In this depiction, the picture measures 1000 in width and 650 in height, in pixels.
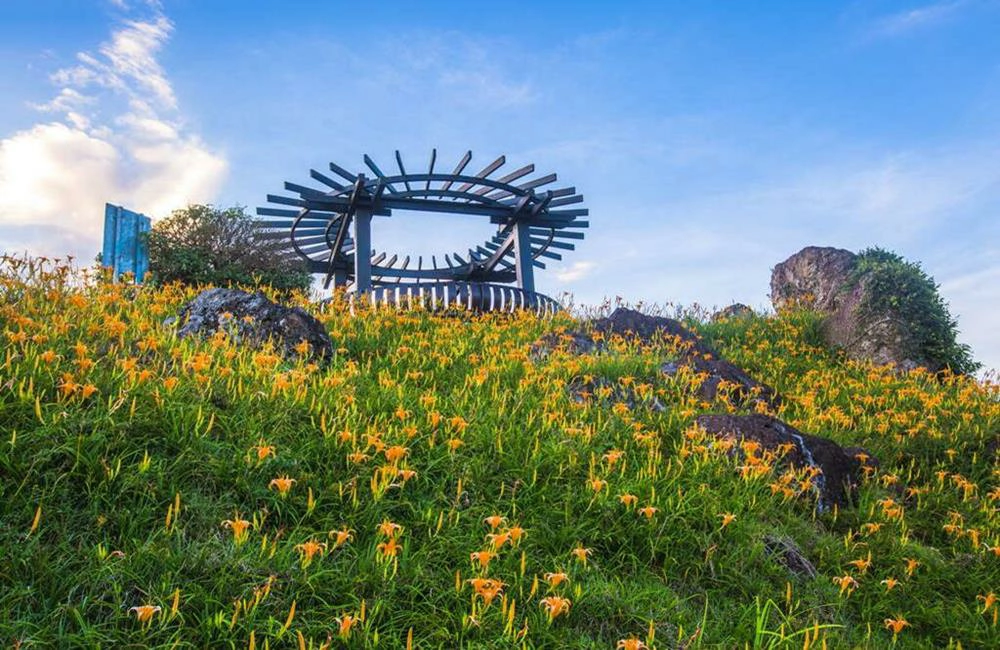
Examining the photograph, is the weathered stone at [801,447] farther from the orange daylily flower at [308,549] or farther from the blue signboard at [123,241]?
the blue signboard at [123,241]

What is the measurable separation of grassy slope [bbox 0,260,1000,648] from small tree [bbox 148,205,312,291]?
34.4 ft

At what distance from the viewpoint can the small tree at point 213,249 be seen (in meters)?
15.9

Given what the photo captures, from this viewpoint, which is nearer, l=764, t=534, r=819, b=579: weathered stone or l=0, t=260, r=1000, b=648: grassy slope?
l=0, t=260, r=1000, b=648: grassy slope

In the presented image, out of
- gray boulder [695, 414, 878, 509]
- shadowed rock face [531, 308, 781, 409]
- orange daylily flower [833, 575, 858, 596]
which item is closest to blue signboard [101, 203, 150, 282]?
shadowed rock face [531, 308, 781, 409]

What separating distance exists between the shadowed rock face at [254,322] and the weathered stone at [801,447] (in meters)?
3.66

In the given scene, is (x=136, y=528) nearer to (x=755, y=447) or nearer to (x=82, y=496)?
(x=82, y=496)

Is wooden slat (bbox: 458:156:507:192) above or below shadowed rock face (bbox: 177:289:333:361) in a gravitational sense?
above

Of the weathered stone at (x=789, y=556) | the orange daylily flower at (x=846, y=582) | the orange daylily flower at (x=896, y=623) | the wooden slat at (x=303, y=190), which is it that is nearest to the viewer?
the orange daylily flower at (x=896, y=623)

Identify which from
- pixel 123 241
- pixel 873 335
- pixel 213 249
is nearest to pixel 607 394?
pixel 873 335

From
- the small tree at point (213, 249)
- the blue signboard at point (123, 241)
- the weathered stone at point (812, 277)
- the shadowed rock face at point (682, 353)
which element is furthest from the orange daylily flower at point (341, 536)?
the weathered stone at point (812, 277)

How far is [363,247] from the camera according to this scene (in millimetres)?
13891

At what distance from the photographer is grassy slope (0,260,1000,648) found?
263cm

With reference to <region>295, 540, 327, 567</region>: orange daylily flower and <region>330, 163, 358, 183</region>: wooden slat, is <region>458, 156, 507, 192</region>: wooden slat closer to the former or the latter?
<region>330, 163, 358, 183</region>: wooden slat

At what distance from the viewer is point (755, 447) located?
15.2ft
